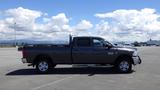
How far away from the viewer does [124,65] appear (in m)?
17.8

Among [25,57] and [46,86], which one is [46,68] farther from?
[46,86]

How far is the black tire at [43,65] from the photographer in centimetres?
1802

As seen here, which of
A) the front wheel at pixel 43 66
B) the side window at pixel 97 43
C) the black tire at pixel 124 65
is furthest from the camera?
the front wheel at pixel 43 66

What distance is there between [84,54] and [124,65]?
2.15 meters

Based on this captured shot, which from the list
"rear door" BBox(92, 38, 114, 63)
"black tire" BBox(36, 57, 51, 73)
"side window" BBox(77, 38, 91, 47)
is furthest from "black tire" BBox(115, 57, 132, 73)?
"black tire" BBox(36, 57, 51, 73)

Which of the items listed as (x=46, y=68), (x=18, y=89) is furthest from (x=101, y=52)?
(x=18, y=89)

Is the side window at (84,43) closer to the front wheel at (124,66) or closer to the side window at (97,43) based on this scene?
the side window at (97,43)

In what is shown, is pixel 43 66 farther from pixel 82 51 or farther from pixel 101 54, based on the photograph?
pixel 101 54

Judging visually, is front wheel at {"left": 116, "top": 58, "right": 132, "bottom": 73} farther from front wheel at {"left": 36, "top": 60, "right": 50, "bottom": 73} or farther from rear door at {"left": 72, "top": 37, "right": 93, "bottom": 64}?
front wheel at {"left": 36, "top": 60, "right": 50, "bottom": 73}

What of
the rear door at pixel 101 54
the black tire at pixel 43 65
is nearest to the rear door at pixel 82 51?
the rear door at pixel 101 54

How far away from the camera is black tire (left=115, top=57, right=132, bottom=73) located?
58.2 ft

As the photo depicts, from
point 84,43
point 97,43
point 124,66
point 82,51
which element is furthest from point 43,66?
point 124,66

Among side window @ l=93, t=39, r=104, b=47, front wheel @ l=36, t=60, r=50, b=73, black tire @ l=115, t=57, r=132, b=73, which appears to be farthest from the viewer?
front wheel @ l=36, t=60, r=50, b=73

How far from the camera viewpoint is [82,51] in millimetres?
17797
